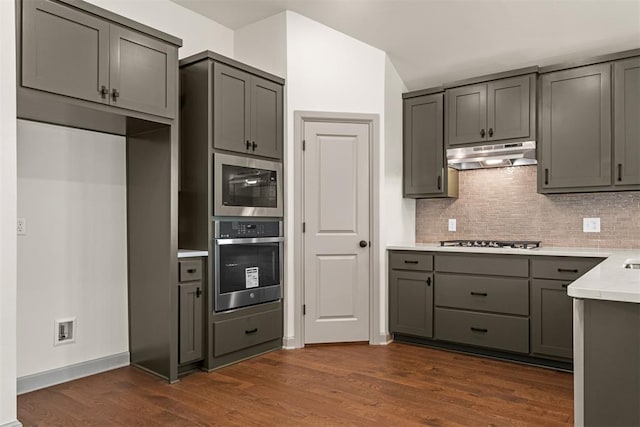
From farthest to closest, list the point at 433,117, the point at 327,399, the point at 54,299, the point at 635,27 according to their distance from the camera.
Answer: the point at 433,117
the point at 635,27
the point at 54,299
the point at 327,399

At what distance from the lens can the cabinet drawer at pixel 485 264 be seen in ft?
11.9

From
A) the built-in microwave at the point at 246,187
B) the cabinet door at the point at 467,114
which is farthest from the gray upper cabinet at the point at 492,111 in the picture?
the built-in microwave at the point at 246,187

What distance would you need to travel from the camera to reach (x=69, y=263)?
3.21m

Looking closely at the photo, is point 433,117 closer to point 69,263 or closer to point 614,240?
point 614,240

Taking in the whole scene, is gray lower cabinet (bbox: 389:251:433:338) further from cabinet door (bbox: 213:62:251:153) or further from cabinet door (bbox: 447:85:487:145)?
cabinet door (bbox: 213:62:251:153)

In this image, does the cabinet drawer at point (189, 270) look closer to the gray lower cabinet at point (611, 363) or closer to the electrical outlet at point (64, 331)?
the electrical outlet at point (64, 331)

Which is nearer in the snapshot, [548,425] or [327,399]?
[548,425]

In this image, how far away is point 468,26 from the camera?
3918mm

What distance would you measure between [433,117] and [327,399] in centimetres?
275

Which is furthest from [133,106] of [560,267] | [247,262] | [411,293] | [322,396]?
[560,267]

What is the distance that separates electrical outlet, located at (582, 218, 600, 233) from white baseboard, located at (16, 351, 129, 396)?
384cm

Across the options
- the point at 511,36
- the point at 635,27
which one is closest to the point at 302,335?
the point at 511,36

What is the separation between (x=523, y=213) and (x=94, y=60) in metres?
3.63

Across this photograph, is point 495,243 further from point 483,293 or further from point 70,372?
point 70,372
